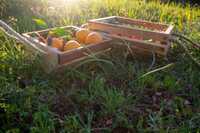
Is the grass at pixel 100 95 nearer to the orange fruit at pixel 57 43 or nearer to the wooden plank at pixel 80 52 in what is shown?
the wooden plank at pixel 80 52

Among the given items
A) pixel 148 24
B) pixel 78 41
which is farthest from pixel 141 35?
pixel 78 41

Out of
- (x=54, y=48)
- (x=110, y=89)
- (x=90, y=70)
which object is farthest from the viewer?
(x=90, y=70)

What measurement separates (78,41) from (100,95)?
826 millimetres

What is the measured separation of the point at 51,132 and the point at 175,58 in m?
1.74

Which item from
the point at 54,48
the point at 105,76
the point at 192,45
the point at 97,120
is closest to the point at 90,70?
the point at 105,76

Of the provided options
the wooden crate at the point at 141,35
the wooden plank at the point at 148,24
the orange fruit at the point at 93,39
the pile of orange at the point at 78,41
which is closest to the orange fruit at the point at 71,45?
the pile of orange at the point at 78,41

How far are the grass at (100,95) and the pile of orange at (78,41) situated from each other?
195 millimetres

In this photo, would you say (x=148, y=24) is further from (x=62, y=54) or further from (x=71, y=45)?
(x=62, y=54)

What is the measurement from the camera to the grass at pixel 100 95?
227 centimetres

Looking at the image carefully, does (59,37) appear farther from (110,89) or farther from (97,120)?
(97,120)

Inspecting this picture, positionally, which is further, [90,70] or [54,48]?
[90,70]

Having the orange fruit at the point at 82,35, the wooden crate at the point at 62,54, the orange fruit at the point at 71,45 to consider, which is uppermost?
the orange fruit at the point at 82,35

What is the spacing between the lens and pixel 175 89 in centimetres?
273

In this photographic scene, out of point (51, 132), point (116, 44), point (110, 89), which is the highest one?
point (116, 44)
